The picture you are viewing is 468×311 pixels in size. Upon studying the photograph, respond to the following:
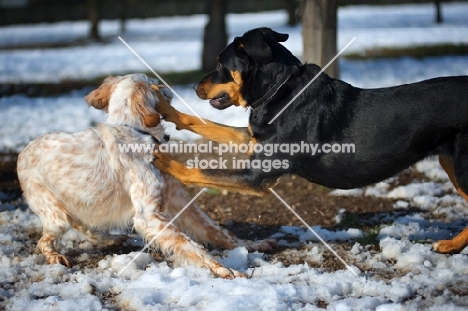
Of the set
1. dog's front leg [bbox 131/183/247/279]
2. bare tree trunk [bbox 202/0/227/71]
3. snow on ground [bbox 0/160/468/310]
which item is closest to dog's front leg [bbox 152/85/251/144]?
dog's front leg [bbox 131/183/247/279]

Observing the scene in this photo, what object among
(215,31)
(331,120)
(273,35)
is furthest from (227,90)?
(215,31)

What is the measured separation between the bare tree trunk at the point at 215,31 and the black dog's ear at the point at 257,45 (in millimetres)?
9034

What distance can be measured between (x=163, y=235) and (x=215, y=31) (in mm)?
9655

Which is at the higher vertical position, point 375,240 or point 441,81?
point 441,81

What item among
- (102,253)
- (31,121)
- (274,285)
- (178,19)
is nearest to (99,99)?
(102,253)

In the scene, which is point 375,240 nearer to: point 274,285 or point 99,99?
point 274,285

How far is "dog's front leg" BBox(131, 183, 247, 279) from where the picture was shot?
4.88 meters

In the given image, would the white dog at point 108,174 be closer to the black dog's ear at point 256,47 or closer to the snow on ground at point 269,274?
the snow on ground at point 269,274

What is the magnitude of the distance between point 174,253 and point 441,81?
8.01 feet

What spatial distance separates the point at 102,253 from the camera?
18.1ft

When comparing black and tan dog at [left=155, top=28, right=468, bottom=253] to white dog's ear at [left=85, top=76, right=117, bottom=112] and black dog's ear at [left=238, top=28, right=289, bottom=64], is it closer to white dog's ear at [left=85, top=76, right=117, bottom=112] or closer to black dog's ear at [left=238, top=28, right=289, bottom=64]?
black dog's ear at [left=238, top=28, right=289, bottom=64]

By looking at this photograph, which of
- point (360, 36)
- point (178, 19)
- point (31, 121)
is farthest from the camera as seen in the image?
point (178, 19)

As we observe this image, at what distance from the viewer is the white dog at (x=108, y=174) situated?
204 inches

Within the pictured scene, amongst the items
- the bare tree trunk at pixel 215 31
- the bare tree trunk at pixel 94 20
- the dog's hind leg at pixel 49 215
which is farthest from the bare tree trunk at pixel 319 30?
the bare tree trunk at pixel 94 20
